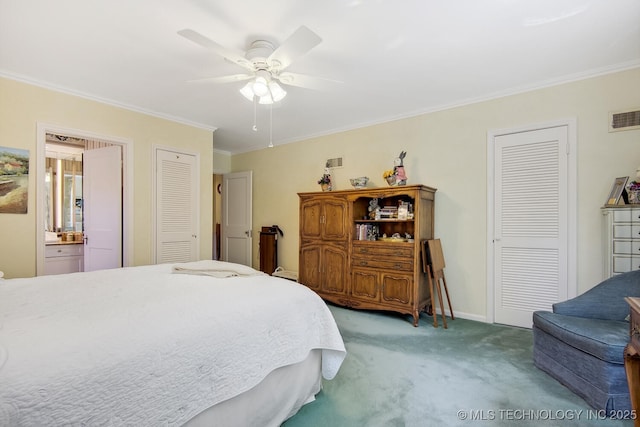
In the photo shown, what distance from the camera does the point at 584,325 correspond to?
6.63 ft

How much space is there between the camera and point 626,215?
2.39 meters

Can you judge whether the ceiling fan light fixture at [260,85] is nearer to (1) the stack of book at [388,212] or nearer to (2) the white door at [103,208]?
(1) the stack of book at [388,212]

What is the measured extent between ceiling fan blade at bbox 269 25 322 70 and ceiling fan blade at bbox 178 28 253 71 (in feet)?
0.73

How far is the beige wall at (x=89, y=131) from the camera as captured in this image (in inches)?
113

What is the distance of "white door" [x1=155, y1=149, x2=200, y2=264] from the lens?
3.93 meters

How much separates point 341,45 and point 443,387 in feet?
8.72

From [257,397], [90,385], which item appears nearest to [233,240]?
[257,397]

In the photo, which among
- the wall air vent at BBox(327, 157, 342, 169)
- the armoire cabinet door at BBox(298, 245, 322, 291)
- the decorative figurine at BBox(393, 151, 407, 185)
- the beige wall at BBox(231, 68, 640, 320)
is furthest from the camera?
the wall air vent at BBox(327, 157, 342, 169)

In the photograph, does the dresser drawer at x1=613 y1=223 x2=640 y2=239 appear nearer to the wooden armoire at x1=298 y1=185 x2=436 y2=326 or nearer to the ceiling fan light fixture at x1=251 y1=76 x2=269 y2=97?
the wooden armoire at x1=298 y1=185 x2=436 y2=326

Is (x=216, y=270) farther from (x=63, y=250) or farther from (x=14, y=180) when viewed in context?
(x=63, y=250)

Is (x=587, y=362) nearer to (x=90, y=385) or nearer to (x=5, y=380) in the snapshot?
(x=90, y=385)

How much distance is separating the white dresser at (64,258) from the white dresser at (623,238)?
243 inches

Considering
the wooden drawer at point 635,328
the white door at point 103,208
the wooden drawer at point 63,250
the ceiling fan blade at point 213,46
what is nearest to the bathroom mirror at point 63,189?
the wooden drawer at point 63,250

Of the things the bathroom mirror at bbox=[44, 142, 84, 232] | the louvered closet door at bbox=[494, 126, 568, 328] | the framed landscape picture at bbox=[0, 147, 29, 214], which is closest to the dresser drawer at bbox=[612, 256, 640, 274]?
the louvered closet door at bbox=[494, 126, 568, 328]
